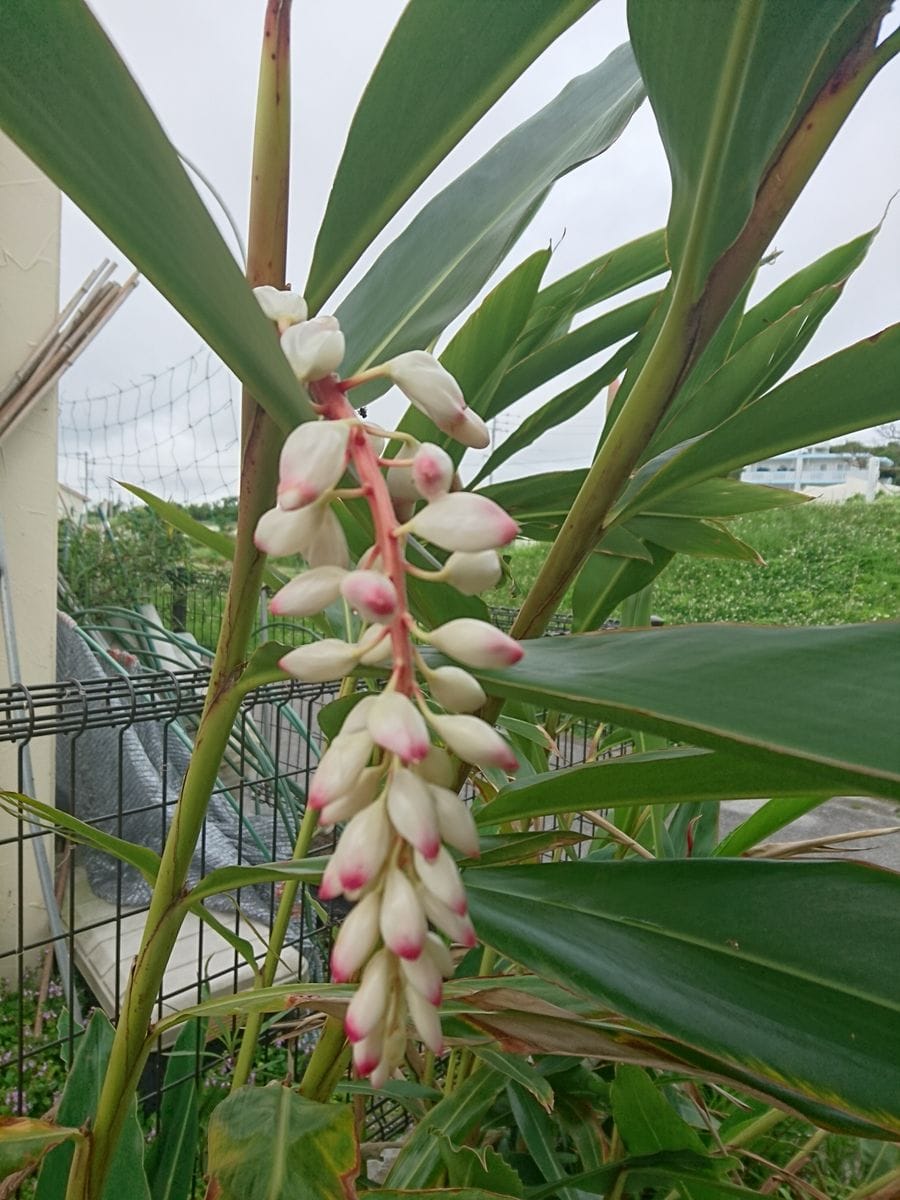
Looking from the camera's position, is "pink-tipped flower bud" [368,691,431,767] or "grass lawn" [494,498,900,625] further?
"grass lawn" [494,498,900,625]

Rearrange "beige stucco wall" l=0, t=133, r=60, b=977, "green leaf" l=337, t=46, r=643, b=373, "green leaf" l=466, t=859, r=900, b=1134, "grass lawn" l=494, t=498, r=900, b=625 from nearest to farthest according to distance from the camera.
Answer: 1. "green leaf" l=466, t=859, r=900, b=1134
2. "green leaf" l=337, t=46, r=643, b=373
3. "beige stucco wall" l=0, t=133, r=60, b=977
4. "grass lawn" l=494, t=498, r=900, b=625

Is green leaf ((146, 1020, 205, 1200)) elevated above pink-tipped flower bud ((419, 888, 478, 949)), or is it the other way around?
pink-tipped flower bud ((419, 888, 478, 949))

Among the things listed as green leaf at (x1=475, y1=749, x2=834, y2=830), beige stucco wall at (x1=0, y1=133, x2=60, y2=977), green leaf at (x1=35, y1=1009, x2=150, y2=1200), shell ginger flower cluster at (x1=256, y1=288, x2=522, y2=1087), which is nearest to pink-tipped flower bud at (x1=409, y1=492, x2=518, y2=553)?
shell ginger flower cluster at (x1=256, y1=288, x2=522, y2=1087)

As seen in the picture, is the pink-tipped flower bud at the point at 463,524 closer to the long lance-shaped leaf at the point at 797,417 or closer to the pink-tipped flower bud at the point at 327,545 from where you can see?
the pink-tipped flower bud at the point at 327,545

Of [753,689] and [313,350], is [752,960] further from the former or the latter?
[313,350]

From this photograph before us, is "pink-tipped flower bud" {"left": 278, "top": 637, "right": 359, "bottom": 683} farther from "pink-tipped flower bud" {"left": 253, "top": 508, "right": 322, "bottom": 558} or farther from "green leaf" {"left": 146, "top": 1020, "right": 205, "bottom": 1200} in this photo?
"green leaf" {"left": 146, "top": 1020, "right": 205, "bottom": 1200}

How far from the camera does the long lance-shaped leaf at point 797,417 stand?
0.28 metres

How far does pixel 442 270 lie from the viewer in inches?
14.4

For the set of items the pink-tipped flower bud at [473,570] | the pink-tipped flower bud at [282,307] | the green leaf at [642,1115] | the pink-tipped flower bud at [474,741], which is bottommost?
the green leaf at [642,1115]

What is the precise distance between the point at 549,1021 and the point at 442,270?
0.35m

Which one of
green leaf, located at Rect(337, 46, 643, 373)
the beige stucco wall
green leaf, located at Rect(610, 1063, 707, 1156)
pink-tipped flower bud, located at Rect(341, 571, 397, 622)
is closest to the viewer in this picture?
pink-tipped flower bud, located at Rect(341, 571, 397, 622)

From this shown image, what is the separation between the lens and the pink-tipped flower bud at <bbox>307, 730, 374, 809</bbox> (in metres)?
0.16

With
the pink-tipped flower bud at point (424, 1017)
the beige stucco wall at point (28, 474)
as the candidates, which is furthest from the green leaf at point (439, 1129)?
the beige stucco wall at point (28, 474)

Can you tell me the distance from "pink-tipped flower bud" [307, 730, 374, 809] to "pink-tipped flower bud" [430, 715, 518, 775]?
Answer: 0.02 m
